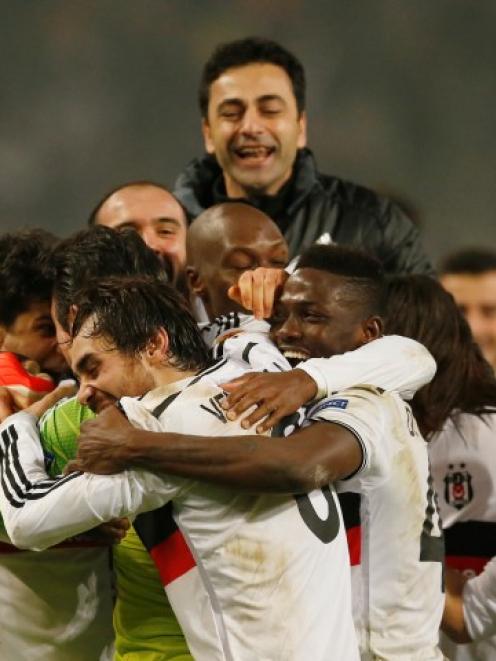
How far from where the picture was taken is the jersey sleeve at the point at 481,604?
3222 millimetres

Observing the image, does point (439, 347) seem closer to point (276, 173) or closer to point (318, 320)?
point (318, 320)

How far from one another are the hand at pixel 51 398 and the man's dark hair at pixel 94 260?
15 cm

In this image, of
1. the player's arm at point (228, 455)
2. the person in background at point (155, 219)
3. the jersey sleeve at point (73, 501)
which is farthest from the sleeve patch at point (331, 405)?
the person in background at point (155, 219)

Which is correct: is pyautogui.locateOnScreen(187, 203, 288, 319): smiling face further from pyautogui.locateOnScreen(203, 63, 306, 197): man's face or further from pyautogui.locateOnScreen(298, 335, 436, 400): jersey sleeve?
pyautogui.locateOnScreen(203, 63, 306, 197): man's face

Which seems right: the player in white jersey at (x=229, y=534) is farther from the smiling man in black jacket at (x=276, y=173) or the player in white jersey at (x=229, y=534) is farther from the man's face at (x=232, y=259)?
the smiling man in black jacket at (x=276, y=173)

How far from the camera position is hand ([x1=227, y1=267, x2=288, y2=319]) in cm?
300

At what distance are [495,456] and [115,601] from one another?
1.03 meters

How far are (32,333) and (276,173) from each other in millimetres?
1539

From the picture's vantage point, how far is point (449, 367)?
337cm

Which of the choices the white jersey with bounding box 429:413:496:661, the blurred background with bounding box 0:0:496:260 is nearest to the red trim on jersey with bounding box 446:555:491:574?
the white jersey with bounding box 429:413:496:661

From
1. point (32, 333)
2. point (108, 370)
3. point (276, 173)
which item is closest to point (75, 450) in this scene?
point (108, 370)

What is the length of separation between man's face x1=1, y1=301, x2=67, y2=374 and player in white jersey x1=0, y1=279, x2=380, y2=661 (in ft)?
2.32

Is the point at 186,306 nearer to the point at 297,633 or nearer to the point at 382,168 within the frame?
the point at 297,633

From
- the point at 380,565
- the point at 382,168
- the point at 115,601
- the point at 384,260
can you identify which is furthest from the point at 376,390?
the point at 382,168
